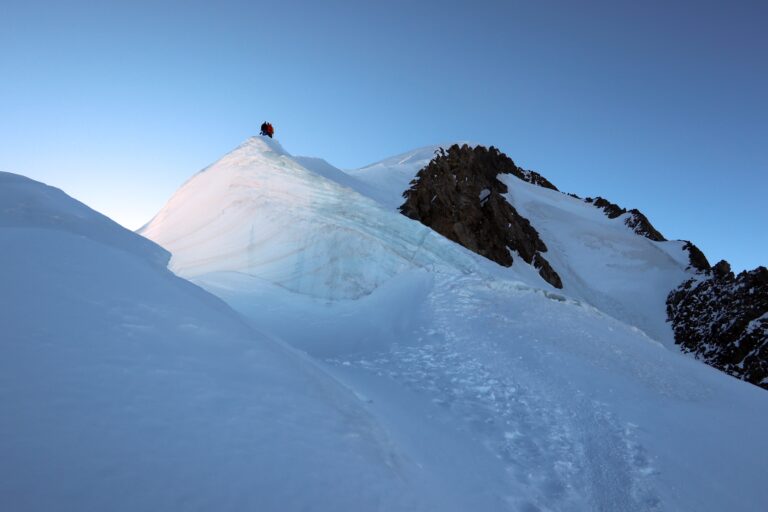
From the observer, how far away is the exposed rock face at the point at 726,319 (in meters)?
28.5

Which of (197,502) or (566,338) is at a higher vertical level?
(566,338)

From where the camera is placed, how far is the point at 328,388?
14.0ft

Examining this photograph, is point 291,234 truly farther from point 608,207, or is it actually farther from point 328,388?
point 608,207

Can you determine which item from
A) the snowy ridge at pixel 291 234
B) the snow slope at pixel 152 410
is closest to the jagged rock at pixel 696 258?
the snowy ridge at pixel 291 234

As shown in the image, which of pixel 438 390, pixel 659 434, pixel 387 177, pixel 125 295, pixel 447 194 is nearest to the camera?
pixel 125 295

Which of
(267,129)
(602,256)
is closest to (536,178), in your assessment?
(602,256)

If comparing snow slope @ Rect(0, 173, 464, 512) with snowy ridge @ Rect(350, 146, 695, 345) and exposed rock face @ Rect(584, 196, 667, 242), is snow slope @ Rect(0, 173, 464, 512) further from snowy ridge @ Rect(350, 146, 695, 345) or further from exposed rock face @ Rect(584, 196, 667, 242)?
exposed rock face @ Rect(584, 196, 667, 242)

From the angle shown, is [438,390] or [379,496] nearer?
[379,496]

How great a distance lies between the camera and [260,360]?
12.5ft

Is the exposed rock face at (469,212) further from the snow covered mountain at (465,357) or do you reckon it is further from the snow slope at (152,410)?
the snow slope at (152,410)

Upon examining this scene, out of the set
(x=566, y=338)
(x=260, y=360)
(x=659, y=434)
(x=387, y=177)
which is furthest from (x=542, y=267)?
(x=260, y=360)

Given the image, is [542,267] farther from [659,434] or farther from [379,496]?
[379,496]

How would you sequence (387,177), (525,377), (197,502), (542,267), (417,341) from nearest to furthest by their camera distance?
(197,502), (525,377), (417,341), (387,177), (542,267)

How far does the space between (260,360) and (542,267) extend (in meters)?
33.1
